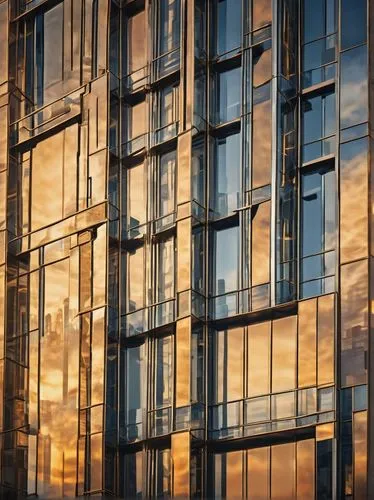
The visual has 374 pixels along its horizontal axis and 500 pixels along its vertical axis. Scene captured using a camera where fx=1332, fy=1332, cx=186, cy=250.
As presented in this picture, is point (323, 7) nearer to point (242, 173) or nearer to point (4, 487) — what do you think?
point (242, 173)

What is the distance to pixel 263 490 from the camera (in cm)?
3036

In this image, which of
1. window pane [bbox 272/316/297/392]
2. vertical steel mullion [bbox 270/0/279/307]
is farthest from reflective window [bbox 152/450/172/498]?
vertical steel mullion [bbox 270/0/279/307]

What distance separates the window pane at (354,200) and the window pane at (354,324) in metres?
0.42

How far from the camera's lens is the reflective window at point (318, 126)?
102ft

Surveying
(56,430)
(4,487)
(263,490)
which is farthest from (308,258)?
(4,487)

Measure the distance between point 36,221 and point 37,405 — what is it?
5243 millimetres

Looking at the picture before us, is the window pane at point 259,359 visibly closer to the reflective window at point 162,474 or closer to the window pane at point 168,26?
the reflective window at point 162,474

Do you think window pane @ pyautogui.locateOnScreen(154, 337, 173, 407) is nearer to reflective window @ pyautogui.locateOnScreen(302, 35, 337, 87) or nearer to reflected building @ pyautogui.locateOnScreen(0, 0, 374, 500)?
reflected building @ pyautogui.locateOnScreen(0, 0, 374, 500)

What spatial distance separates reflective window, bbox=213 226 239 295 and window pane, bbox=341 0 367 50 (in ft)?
17.2

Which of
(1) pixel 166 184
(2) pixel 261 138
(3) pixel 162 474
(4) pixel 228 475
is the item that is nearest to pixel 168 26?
(1) pixel 166 184

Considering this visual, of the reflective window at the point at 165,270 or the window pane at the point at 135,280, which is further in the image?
the window pane at the point at 135,280

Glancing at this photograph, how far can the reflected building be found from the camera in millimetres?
30062

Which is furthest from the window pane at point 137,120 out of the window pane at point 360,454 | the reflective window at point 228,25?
the window pane at point 360,454

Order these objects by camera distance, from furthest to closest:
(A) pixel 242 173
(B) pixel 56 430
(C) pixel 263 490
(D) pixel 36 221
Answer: (D) pixel 36 221
(B) pixel 56 430
(A) pixel 242 173
(C) pixel 263 490
